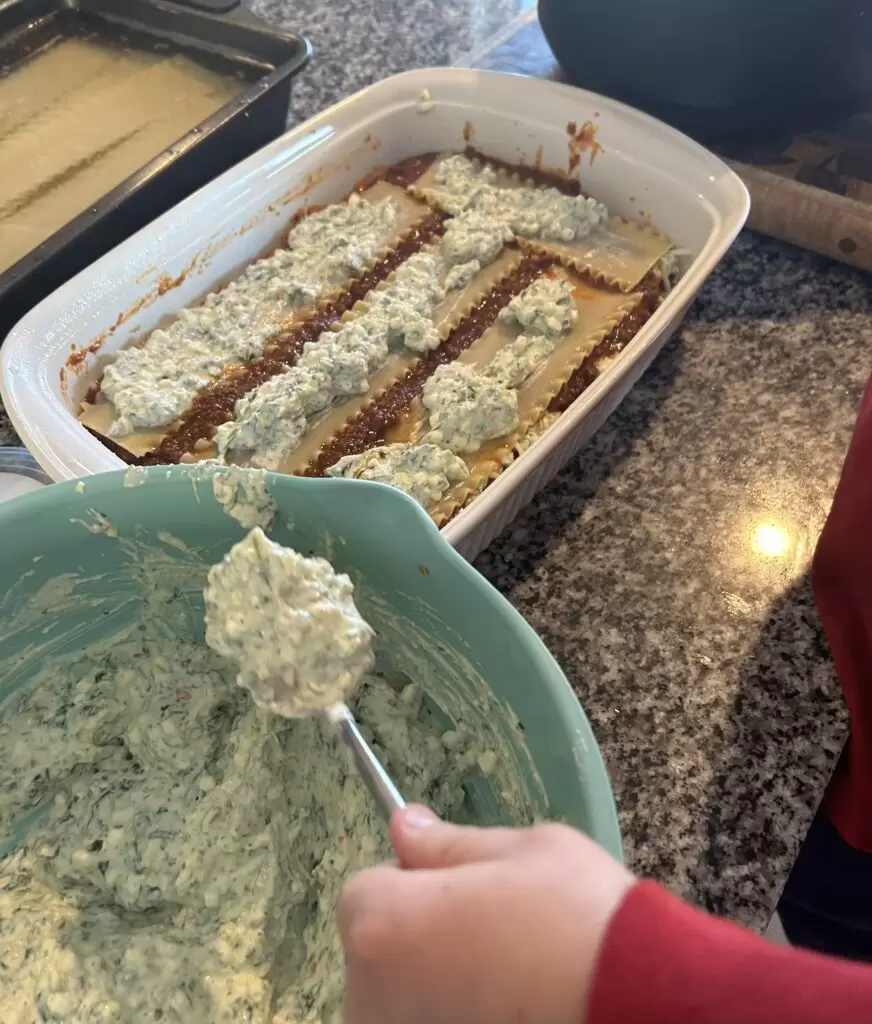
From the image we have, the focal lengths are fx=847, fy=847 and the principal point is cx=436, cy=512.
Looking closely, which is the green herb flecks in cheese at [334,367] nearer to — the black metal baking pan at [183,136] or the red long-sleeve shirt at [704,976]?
the black metal baking pan at [183,136]

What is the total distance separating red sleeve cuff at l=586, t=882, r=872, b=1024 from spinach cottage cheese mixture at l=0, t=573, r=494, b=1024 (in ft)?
0.96

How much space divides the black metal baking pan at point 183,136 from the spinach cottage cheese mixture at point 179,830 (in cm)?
43

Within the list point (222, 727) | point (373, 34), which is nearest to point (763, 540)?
point (222, 727)

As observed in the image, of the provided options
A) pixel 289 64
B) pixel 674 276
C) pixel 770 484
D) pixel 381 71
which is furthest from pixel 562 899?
pixel 381 71

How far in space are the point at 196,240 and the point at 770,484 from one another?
27.2 inches

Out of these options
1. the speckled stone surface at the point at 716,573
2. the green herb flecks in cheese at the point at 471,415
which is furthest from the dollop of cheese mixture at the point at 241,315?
the speckled stone surface at the point at 716,573

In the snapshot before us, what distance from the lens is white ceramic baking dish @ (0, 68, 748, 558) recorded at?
0.79m

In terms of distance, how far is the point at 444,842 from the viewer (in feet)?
1.32

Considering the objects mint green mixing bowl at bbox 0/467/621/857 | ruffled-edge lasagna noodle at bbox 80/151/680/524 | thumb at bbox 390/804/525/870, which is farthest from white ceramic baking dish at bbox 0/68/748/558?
thumb at bbox 390/804/525/870

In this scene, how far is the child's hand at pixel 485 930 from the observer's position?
34 cm

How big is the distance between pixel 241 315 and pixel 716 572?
60cm

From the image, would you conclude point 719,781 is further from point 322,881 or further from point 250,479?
point 250,479

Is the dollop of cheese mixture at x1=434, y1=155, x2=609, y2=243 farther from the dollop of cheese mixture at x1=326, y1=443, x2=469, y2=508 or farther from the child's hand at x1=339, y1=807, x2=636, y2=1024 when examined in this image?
the child's hand at x1=339, y1=807, x2=636, y2=1024

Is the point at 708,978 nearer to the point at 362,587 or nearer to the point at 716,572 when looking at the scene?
the point at 362,587
